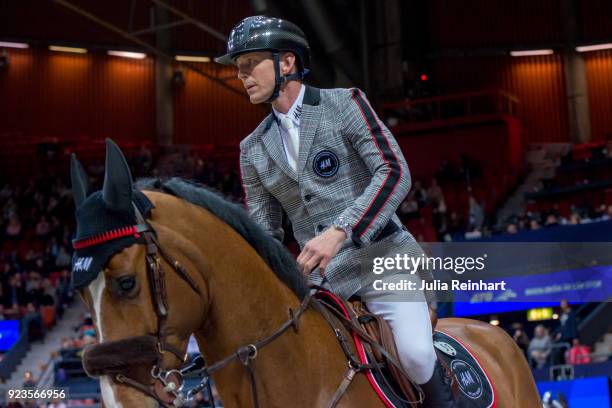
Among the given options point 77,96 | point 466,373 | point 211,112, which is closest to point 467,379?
point 466,373

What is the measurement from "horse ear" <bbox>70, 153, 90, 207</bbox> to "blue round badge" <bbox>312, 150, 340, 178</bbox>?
889mm

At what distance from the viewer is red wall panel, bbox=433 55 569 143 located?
1094 inches

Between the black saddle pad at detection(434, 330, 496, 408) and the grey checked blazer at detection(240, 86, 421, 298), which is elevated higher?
the grey checked blazer at detection(240, 86, 421, 298)

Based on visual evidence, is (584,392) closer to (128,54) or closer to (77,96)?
(77,96)

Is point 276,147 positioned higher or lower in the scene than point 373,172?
higher

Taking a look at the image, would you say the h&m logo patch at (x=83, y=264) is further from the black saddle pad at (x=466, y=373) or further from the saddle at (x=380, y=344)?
the black saddle pad at (x=466, y=373)

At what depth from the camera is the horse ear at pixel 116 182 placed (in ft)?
7.55

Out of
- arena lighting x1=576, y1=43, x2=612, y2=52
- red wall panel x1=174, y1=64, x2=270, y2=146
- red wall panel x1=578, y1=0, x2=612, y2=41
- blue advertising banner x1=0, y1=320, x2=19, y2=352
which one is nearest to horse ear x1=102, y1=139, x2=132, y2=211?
blue advertising banner x1=0, y1=320, x2=19, y2=352

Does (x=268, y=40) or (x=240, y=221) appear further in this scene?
(x=268, y=40)

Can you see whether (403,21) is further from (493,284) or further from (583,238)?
(493,284)

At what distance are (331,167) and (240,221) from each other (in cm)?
43

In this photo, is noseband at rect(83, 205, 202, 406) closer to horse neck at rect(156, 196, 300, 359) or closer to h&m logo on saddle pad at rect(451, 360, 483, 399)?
horse neck at rect(156, 196, 300, 359)

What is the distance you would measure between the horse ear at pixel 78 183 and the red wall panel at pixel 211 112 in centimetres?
2542

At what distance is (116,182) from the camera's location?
2332 mm
